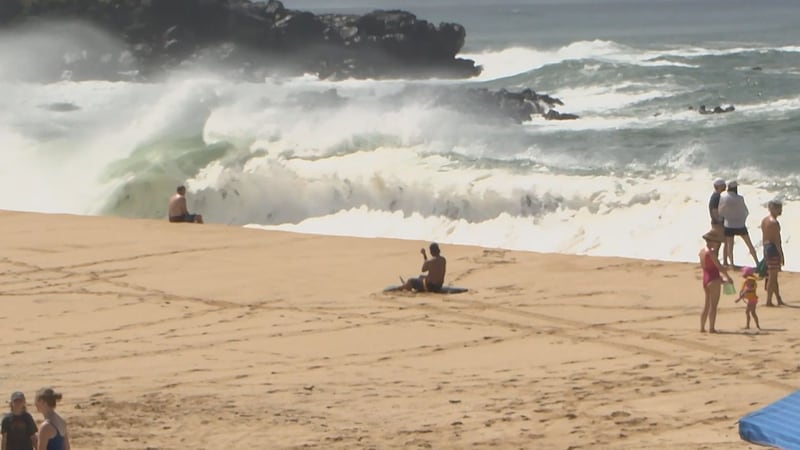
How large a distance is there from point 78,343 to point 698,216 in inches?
443

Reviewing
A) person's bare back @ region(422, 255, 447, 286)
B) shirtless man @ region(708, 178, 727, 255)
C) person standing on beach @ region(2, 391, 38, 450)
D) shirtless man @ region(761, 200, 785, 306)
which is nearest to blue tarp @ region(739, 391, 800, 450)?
person standing on beach @ region(2, 391, 38, 450)

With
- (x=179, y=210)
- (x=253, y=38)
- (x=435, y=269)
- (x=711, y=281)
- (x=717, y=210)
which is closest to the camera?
(x=711, y=281)

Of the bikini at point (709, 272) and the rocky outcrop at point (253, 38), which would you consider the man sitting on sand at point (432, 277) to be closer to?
the bikini at point (709, 272)

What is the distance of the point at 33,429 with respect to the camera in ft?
29.2

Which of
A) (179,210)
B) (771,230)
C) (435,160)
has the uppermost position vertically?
(435,160)

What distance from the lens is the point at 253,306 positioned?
15.5 m

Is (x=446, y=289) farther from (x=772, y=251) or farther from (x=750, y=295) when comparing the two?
(x=750, y=295)

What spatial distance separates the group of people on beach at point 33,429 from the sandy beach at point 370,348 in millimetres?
1657

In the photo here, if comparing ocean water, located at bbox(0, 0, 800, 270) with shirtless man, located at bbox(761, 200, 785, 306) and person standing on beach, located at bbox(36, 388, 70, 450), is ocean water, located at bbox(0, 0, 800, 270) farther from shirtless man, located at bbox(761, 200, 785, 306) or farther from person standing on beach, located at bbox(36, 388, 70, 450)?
person standing on beach, located at bbox(36, 388, 70, 450)

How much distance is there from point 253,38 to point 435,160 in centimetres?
3175

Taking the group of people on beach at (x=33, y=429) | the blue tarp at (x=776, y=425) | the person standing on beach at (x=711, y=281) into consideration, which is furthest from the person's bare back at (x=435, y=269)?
the group of people on beach at (x=33, y=429)

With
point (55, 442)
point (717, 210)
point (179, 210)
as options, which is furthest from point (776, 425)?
point (179, 210)

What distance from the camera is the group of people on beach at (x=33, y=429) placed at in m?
8.77

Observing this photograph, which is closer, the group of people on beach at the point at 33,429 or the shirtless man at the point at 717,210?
→ the group of people on beach at the point at 33,429
